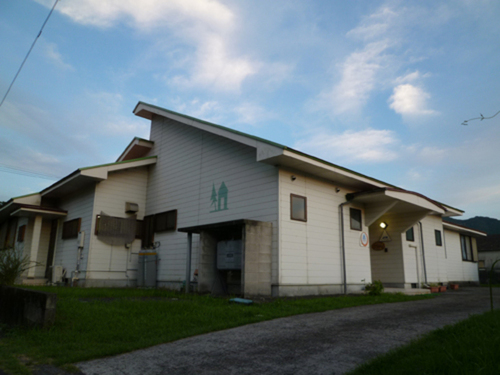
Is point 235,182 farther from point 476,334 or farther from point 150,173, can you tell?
point 476,334

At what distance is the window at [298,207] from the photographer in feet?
37.7

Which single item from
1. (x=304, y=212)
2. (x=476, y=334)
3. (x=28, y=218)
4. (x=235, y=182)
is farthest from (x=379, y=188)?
(x=28, y=218)

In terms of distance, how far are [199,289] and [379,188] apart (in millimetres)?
6431

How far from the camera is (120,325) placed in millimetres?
6590

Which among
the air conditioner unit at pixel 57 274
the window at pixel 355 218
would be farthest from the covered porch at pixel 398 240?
the air conditioner unit at pixel 57 274

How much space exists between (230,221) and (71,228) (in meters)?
9.60

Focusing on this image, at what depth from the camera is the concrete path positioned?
4387 mm

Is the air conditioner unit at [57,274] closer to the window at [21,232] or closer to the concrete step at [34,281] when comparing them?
the concrete step at [34,281]

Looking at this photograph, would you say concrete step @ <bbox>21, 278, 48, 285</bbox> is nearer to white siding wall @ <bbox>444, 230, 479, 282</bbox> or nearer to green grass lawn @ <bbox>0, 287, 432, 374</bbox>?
green grass lawn @ <bbox>0, 287, 432, 374</bbox>

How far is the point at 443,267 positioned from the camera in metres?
18.4

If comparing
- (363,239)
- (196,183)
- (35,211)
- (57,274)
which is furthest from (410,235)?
(35,211)

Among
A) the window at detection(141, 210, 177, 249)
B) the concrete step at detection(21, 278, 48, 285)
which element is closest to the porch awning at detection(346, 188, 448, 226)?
the window at detection(141, 210, 177, 249)

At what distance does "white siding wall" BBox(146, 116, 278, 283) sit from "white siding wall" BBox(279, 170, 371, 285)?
34cm

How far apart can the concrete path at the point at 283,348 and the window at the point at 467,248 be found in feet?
56.5
